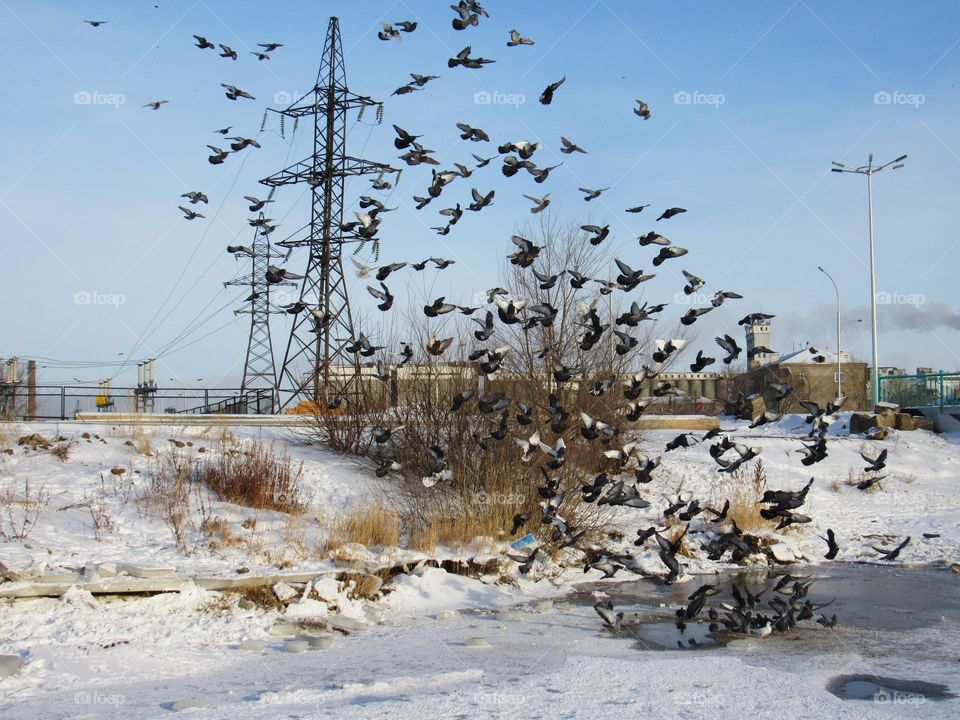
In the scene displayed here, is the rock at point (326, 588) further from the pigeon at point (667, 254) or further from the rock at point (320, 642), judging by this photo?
the pigeon at point (667, 254)

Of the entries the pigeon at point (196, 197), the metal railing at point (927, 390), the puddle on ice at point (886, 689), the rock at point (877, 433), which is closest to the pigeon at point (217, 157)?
the pigeon at point (196, 197)

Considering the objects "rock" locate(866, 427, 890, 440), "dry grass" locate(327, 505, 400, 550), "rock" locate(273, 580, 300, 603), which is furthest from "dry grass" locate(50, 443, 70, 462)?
"rock" locate(866, 427, 890, 440)

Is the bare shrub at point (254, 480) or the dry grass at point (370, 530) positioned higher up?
the bare shrub at point (254, 480)

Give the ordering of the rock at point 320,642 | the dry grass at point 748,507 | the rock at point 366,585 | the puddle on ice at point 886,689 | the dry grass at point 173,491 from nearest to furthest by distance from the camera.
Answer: the puddle on ice at point 886,689
the rock at point 320,642
the rock at point 366,585
the dry grass at point 173,491
the dry grass at point 748,507

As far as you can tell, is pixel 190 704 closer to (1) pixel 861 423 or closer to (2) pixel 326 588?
(2) pixel 326 588

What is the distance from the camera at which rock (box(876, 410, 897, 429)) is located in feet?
97.6

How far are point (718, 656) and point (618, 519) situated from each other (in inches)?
374

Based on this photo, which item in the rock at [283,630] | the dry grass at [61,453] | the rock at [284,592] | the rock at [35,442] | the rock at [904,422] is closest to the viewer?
the rock at [283,630]

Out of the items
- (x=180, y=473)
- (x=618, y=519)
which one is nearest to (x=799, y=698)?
(x=618, y=519)

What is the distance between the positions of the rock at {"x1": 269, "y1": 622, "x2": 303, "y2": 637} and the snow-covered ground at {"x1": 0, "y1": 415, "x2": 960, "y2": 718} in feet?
0.08

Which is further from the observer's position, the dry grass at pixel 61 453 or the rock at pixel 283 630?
the dry grass at pixel 61 453

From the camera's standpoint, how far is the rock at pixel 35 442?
18328 mm

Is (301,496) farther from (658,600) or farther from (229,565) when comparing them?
(658,600)

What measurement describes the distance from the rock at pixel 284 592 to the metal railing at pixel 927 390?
2700 centimetres
